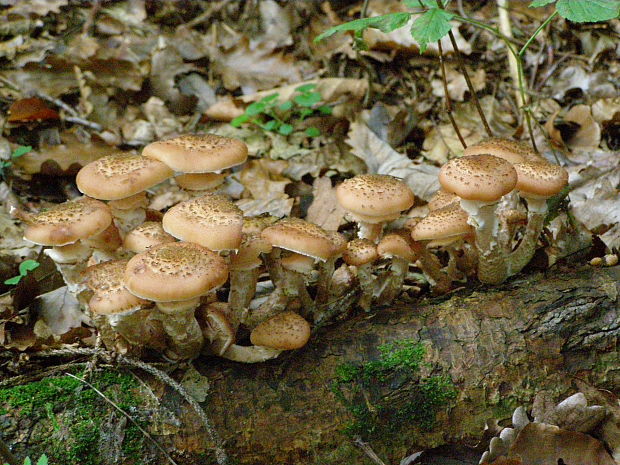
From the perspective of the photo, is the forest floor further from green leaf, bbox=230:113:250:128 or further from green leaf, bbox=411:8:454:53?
green leaf, bbox=411:8:454:53

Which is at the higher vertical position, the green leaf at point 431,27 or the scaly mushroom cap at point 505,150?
the green leaf at point 431,27

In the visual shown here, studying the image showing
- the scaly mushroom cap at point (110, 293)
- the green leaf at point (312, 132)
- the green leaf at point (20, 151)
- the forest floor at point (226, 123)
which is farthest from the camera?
the green leaf at point (312, 132)

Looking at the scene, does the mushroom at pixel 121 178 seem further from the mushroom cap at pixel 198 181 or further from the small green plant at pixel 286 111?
the small green plant at pixel 286 111

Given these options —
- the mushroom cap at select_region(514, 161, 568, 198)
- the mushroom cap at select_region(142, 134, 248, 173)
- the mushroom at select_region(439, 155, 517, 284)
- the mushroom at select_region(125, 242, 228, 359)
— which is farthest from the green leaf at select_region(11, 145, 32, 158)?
the mushroom cap at select_region(514, 161, 568, 198)

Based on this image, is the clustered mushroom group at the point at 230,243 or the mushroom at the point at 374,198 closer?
the clustered mushroom group at the point at 230,243

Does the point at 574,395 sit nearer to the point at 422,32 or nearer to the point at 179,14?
the point at 422,32

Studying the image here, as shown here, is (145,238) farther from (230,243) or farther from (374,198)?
(374,198)

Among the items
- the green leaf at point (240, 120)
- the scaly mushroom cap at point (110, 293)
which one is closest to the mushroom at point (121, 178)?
the scaly mushroom cap at point (110, 293)

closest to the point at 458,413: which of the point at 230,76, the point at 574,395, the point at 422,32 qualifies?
the point at 574,395

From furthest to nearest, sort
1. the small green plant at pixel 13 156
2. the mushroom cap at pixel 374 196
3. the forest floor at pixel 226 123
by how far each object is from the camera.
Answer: the small green plant at pixel 13 156 → the mushroom cap at pixel 374 196 → the forest floor at pixel 226 123
